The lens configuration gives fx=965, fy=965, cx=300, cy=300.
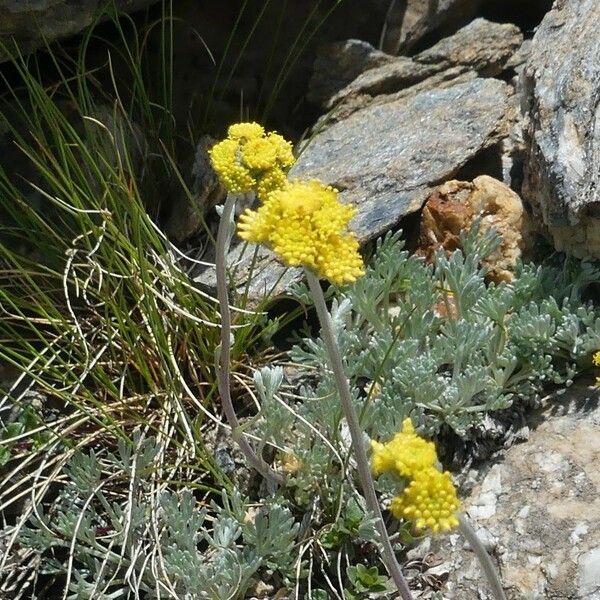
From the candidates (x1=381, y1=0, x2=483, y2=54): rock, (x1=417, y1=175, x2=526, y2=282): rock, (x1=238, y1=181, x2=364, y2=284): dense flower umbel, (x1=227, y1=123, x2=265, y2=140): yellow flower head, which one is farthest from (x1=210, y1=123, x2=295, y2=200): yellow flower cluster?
(x1=381, y1=0, x2=483, y2=54): rock

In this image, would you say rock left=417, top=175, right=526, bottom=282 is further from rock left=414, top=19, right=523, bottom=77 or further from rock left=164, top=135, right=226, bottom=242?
rock left=164, top=135, right=226, bottom=242

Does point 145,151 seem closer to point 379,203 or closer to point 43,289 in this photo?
point 43,289

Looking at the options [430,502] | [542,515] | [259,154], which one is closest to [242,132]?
[259,154]

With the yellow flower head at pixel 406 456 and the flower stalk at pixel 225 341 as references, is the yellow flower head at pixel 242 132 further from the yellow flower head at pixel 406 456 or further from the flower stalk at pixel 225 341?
the yellow flower head at pixel 406 456

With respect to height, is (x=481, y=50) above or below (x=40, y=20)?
above

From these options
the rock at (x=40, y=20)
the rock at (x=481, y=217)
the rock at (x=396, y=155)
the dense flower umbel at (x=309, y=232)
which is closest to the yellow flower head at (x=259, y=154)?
the dense flower umbel at (x=309, y=232)

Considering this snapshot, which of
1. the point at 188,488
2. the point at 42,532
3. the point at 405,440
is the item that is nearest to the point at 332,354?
the point at 405,440

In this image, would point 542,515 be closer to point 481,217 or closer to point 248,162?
point 481,217
